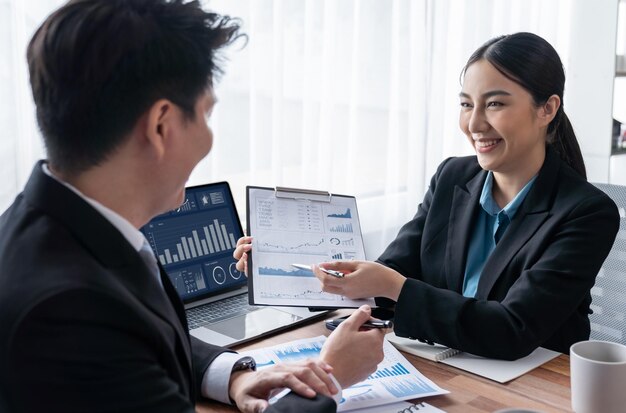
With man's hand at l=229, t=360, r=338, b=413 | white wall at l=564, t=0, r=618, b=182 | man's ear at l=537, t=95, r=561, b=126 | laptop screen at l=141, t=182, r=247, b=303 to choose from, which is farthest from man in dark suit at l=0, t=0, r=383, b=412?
white wall at l=564, t=0, r=618, b=182

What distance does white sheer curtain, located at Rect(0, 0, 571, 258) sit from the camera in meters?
1.82

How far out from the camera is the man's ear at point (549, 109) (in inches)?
66.9

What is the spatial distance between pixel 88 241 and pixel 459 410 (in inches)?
26.5

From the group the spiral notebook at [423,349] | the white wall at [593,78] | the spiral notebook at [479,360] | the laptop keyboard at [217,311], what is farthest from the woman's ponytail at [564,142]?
the white wall at [593,78]

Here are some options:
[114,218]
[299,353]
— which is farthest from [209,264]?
[114,218]

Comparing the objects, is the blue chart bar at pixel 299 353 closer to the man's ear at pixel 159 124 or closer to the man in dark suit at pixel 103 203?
the man in dark suit at pixel 103 203

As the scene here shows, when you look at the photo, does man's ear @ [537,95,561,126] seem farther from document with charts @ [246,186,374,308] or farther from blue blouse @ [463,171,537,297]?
document with charts @ [246,186,374,308]

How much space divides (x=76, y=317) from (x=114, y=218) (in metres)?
0.18

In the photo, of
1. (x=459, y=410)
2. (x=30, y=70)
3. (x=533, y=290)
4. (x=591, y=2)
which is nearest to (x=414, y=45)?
(x=591, y=2)

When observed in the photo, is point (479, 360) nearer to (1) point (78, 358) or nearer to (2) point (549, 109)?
(2) point (549, 109)

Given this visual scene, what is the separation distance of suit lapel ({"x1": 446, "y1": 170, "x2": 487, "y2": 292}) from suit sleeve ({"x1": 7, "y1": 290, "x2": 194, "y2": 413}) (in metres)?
1.14

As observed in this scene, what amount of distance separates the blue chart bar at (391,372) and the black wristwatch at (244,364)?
212 millimetres

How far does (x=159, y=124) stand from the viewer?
0.84m

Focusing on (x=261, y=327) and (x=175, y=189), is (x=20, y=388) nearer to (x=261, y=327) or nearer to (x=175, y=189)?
(x=175, y=189)
